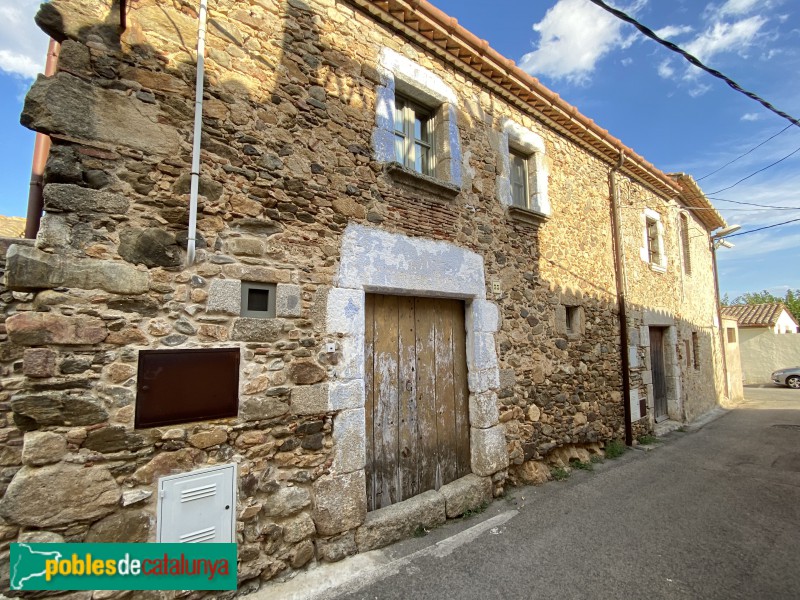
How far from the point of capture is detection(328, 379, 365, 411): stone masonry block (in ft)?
9.37

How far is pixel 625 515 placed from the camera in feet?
11.4

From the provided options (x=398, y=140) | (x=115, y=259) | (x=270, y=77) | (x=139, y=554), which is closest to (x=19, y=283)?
(x=115, y=259)

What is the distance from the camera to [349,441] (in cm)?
289

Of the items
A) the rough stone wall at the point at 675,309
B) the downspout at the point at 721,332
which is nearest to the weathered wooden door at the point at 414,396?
the rough stone wall at the point at 675,309

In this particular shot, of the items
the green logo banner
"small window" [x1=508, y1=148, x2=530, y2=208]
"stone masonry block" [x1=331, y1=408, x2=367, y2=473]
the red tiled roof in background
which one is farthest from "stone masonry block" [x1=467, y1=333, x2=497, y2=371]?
the red tiled roof in background

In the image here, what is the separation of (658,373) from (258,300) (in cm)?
797

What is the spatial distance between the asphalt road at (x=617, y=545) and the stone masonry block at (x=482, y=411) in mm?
817

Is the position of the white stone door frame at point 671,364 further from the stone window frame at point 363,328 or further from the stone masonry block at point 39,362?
the stone masonry block at point 39,362

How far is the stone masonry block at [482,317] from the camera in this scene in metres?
3.90

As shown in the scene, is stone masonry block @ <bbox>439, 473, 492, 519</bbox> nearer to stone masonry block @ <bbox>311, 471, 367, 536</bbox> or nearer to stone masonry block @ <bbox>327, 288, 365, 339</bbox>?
stone masonry block @ <bbox>311, 471, 367, 536</bbox>

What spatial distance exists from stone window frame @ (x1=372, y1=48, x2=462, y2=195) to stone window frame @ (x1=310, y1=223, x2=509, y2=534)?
2.03 feet

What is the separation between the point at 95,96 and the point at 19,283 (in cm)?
119

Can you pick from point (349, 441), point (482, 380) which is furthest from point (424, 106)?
point (349, 441)

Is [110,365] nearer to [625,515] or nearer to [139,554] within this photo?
[139,554]
